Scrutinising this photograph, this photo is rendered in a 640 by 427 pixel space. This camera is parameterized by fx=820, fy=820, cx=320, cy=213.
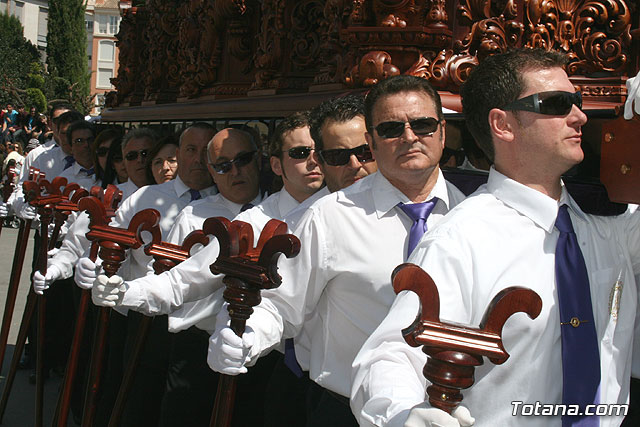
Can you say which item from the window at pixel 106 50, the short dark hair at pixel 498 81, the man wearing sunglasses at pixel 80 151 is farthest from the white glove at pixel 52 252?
the window at pixel 106 50

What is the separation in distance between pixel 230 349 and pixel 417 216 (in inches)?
28.8

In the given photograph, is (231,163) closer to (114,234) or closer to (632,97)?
(114,234)

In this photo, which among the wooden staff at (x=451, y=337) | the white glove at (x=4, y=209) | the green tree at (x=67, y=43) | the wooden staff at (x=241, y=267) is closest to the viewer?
the wooden staff at (x=451, y=337)

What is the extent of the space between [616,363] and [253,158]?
2549mm

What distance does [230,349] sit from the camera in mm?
2604

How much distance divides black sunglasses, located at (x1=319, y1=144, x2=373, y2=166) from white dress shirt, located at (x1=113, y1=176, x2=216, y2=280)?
1808 mm

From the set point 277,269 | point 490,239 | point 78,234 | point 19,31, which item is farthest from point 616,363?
point 19,31

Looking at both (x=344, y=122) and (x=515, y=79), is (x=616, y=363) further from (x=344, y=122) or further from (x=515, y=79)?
(x=344, y=122)

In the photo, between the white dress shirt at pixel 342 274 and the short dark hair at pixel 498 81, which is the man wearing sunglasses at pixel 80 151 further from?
the short dark hair at pixel 498 81

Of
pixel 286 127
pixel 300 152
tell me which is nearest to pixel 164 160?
pixel 286 127

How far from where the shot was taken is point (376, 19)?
4074 mm

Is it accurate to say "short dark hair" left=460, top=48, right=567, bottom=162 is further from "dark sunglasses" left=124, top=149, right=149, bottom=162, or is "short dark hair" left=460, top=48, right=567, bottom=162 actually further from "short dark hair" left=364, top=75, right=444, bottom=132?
"dark sunglasses" left=124, top=149, right=149, bottom=162

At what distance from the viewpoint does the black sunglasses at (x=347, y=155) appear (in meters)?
3.33

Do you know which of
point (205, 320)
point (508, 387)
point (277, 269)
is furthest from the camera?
point (205, 320)
